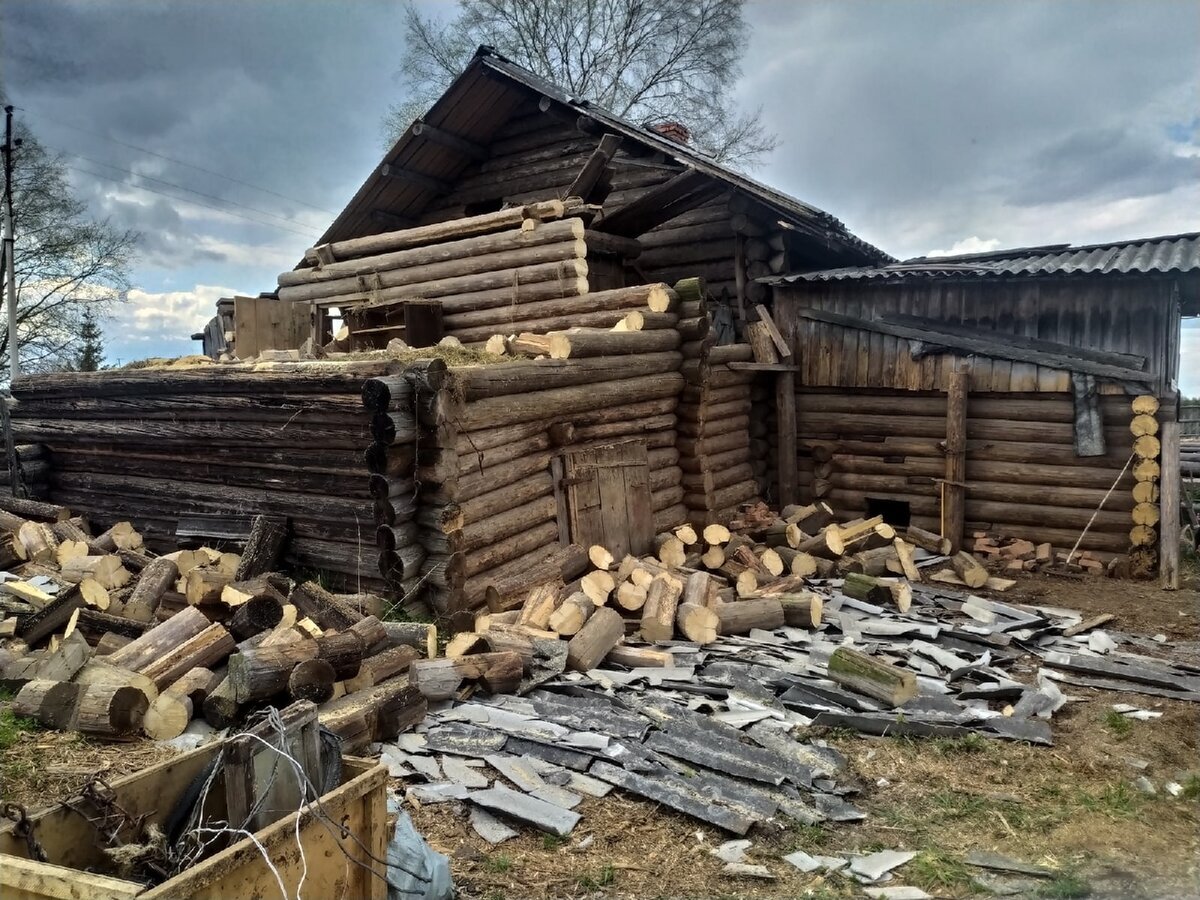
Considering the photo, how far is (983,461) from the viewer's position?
1290 cm

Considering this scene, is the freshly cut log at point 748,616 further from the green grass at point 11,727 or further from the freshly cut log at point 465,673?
the green grass at point 11,727

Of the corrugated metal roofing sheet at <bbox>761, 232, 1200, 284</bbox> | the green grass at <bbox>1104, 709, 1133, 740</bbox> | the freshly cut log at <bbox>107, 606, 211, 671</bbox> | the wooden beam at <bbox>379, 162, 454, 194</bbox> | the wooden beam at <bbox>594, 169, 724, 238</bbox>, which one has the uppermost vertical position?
the wooden beam at <bbox>379, 162, 454, 194</bbox>

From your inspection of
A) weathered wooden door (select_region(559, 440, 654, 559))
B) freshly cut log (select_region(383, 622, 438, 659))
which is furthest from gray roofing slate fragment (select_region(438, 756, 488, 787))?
weathered wooden door (select_region(559, 440, 654, 559))

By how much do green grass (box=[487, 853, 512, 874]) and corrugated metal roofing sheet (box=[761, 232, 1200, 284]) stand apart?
10.8 meters

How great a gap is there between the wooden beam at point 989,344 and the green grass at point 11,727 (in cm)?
1192

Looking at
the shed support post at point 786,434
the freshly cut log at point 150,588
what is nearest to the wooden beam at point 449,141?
the shed support post at point 786,434

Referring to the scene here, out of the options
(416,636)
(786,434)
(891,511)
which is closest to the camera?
(416,636)

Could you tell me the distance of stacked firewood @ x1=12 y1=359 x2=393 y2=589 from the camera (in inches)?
357

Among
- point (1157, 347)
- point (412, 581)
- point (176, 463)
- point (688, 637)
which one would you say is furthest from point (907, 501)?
point (176, 463)

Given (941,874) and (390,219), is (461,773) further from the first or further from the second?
(390,219)

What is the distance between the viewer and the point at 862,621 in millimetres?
9867

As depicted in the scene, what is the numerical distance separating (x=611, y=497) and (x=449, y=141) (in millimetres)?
8486

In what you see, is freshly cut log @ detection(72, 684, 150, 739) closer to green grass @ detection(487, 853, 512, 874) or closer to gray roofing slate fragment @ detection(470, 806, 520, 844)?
gray roofing slate fragment @ detection(470, 806, 520, 844)

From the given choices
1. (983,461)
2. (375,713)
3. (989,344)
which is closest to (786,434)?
(983,461)
